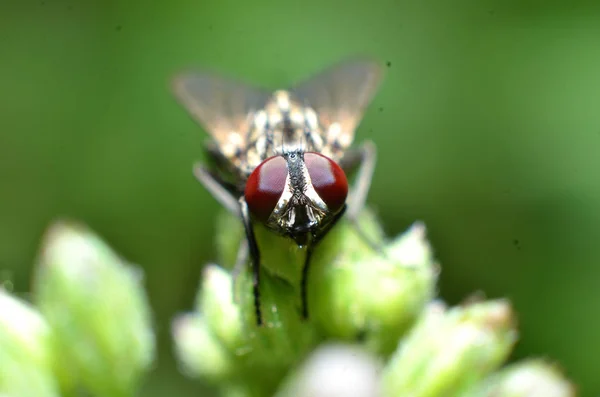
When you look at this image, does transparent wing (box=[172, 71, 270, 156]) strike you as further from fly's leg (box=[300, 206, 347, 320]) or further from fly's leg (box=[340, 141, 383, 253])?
fly's leg (box=[300, 206, 347, 320])

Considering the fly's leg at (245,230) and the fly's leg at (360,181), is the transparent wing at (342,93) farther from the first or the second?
the fly's leg at (245,230)

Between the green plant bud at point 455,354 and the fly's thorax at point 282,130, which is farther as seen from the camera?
the fly's thorax at point 282,130

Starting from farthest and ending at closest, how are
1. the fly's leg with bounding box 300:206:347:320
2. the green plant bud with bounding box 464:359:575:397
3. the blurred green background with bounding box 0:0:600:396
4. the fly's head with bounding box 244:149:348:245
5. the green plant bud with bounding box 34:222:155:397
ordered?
the blurred green background with bounding box 0:0:600:396, the green plant bud with bounding box 34:222:155:397, the green plant bud with bounding box 464:359:575:397, the fly's leg with bounding box 300:206:347:320, the fly's head with bounding box 244:149:348:245

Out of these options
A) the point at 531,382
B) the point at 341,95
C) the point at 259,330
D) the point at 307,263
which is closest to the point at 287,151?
the point at 307,263

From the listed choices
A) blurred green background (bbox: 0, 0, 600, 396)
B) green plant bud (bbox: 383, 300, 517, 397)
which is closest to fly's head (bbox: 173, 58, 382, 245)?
green plant bud (bbox: 383, 300, 517, 397)

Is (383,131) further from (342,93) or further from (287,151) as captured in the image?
(287,151)

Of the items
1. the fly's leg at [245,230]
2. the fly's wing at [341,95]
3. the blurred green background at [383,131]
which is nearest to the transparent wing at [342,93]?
the fly's wing at [341,95]

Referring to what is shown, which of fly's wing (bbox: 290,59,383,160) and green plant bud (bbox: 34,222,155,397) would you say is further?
fly's wing (bbox: 290,59,383,160)
